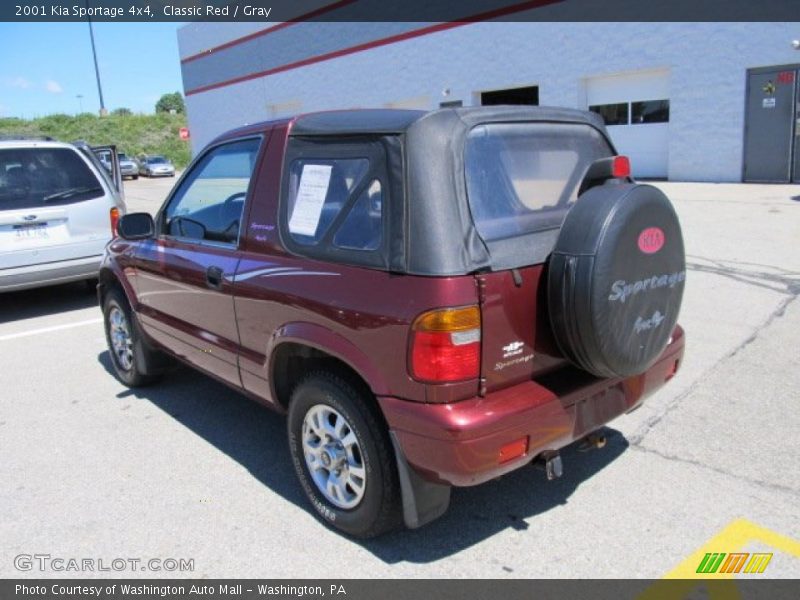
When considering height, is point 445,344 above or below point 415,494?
above

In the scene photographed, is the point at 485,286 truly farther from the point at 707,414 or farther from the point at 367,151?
the point at 707,414

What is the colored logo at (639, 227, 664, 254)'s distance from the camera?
9.01ft

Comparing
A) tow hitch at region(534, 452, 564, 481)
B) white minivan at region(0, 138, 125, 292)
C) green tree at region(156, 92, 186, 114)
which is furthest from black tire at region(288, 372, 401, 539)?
green tree at region(156, 92, 186, 114)

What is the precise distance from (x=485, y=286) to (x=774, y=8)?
15.9 metres

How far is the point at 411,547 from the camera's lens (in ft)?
9.86

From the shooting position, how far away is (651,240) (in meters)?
2.79

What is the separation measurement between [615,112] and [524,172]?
17.2 metres

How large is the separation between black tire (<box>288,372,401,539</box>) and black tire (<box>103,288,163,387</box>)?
218cm

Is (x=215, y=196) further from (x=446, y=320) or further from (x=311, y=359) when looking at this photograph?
(x=446, y=320)

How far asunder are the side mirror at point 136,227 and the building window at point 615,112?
53.7ft

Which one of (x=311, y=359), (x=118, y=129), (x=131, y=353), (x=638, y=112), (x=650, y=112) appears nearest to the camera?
(x=311, y=359)

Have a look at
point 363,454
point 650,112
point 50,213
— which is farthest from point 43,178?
point 650,112

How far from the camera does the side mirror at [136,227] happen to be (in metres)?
4.34
